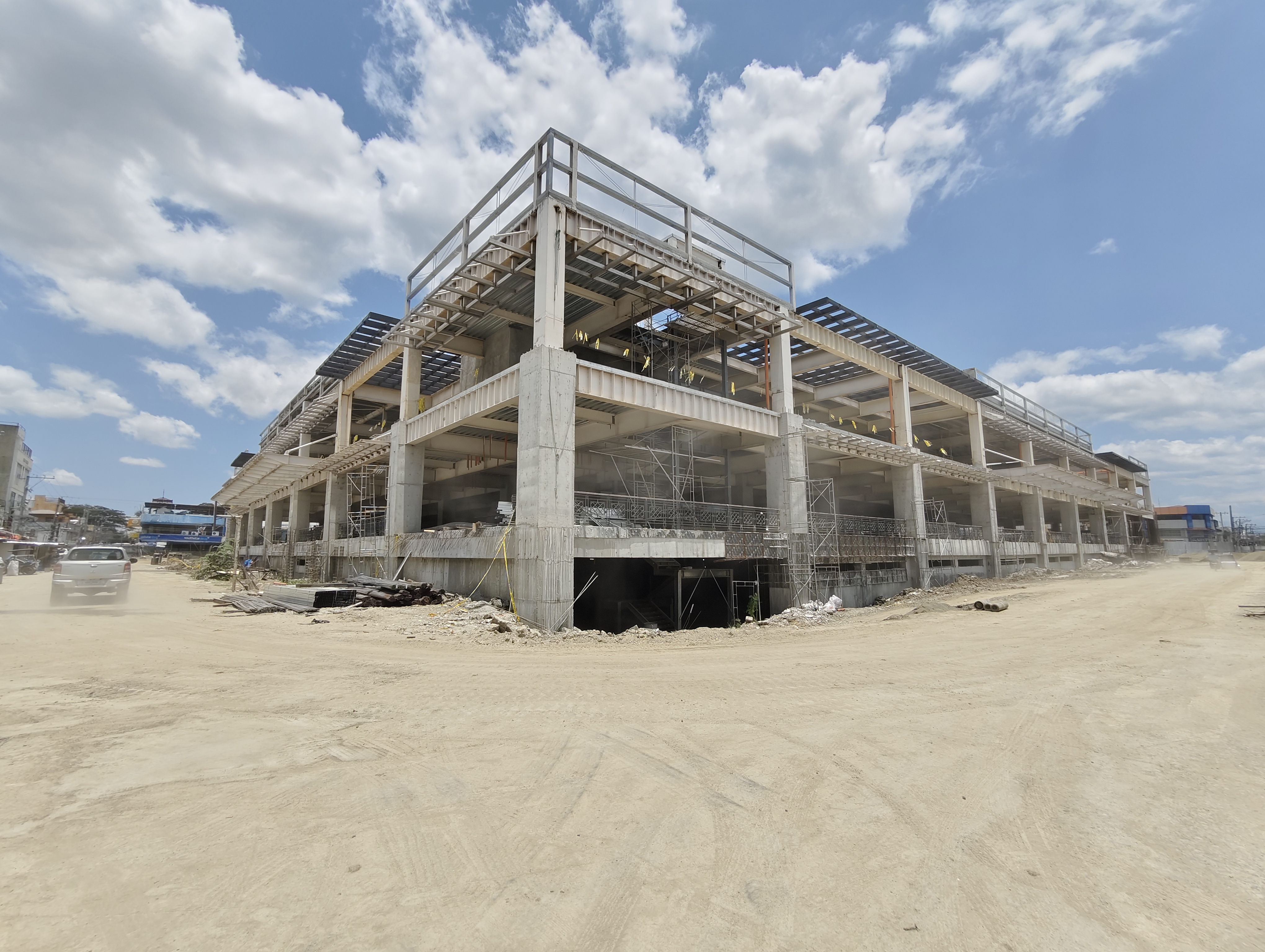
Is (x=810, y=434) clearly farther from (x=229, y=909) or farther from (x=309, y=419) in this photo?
(x=309, y=419)

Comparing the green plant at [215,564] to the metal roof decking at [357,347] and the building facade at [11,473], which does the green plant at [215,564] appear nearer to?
the metal roof decking at [357,347]

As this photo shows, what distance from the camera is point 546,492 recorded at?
14.9m

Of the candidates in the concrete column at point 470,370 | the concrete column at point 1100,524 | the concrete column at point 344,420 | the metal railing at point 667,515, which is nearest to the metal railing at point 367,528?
the concrete column at point 344,420

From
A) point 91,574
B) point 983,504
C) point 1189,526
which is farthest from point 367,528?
point 1189,526

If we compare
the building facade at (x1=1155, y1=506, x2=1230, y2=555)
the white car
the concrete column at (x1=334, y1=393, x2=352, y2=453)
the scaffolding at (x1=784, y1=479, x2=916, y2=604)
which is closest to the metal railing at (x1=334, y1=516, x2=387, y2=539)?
the concrete column at (x1=334, y1=393, x2=352, y2=453)

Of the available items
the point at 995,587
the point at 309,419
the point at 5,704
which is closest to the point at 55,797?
the point at 5,704

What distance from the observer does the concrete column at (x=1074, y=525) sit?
44594mm

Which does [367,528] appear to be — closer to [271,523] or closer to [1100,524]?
[271,523]

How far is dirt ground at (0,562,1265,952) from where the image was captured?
9.27ft

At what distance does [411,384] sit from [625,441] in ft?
31.0

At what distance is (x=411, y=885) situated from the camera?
3.11m

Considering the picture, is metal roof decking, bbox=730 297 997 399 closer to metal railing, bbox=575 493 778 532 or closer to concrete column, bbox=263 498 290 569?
metal railing, bbox=575 493 778 532

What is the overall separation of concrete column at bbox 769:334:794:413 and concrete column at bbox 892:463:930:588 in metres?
9.90

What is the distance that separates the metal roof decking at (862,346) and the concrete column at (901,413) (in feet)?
4.43
